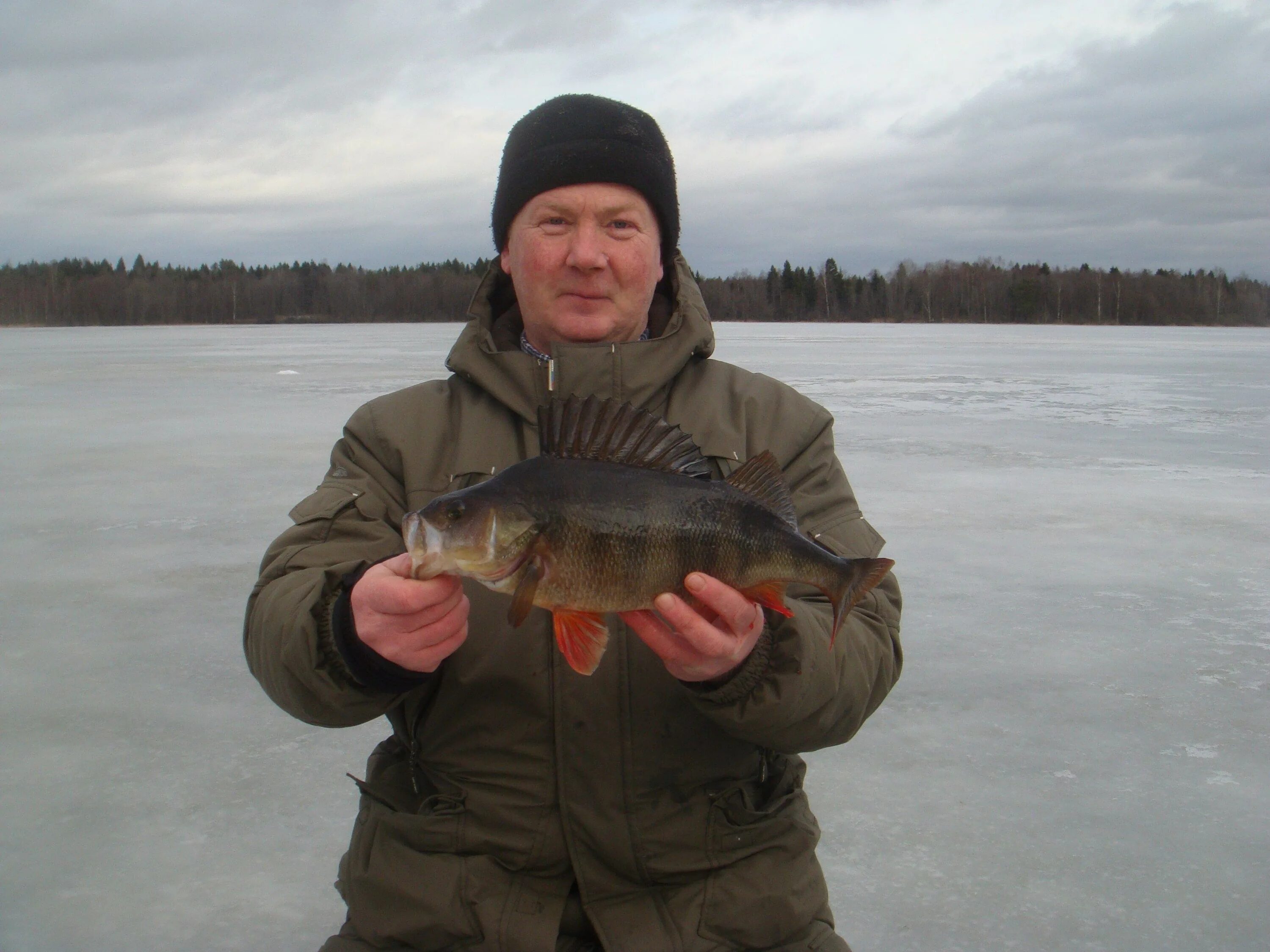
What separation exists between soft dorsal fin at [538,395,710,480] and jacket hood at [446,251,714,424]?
44cm

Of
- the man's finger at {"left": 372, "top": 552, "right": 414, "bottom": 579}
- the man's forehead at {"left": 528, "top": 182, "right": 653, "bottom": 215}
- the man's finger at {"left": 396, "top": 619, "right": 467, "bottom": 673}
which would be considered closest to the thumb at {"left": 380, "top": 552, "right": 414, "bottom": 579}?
the man's finger at {"left": 372, "top": 552, "right": 414, "bottom": 579}

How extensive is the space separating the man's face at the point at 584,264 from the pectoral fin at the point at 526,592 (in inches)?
38.8

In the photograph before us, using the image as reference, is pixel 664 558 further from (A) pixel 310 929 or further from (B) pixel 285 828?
(B) pixel 285 828

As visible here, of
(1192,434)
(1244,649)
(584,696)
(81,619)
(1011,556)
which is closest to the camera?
(584,696)

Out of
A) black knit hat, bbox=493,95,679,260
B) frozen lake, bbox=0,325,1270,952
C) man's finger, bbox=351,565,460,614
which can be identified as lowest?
frozen lake, bbox=0,325,1270,952

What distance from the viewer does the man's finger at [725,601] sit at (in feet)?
A: 6.21

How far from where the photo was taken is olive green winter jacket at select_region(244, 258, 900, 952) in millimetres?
2211

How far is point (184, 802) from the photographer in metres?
3.29

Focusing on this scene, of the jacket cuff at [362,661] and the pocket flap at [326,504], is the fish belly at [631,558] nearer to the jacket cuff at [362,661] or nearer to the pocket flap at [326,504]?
the jacket cuff at [362,661]

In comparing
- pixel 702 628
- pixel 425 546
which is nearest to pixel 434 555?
pixel 425 546

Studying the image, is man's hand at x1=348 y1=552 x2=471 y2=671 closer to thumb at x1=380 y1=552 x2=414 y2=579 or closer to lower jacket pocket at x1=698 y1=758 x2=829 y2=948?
thumb at x1=380 y1=552 x2=414 y2=579

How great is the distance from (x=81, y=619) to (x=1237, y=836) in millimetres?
4631

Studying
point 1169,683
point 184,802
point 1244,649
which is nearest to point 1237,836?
point 1169,683

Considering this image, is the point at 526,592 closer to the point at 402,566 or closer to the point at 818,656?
the point at 402,566
